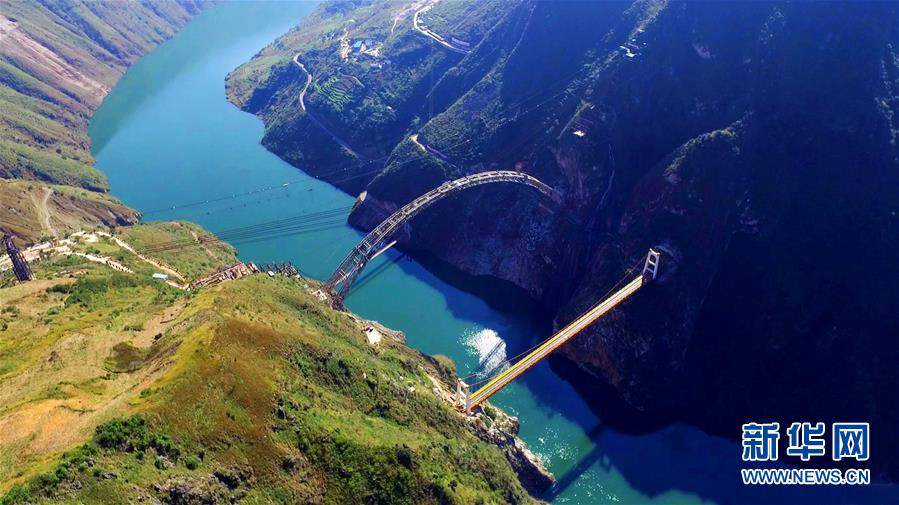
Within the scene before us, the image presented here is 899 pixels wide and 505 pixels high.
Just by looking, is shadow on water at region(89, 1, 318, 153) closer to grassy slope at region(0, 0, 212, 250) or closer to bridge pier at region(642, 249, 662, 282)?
grassy slope at region(0, 0, 212, 250)

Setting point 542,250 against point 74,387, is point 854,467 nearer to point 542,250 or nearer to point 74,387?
point 542,250

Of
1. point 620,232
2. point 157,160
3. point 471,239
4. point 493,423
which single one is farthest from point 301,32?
point 493,423

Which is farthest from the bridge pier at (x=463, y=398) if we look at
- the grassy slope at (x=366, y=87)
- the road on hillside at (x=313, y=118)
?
the road on hillside at (x=313, y=118)

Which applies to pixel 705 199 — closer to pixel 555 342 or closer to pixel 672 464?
pixel 555 342

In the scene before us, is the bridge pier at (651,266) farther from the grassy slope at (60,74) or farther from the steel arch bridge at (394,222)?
the grassy slope at (60,74)

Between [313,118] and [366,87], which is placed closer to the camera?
[366,87]

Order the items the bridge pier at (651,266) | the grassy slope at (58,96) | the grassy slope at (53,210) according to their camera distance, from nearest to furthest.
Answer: the bridge pier at (651,266) < the grassy slope at (53,210) < the grassy slope at (58,96)

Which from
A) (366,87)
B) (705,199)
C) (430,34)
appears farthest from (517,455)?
(430,34)
